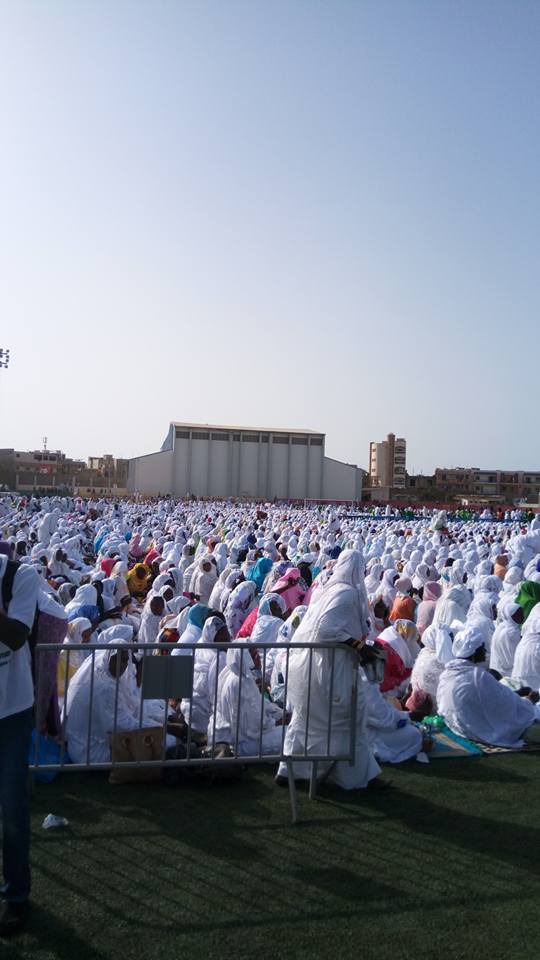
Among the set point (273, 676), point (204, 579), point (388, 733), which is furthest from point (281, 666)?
point (204, 579)

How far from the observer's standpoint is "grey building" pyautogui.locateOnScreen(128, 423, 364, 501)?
6462 cm

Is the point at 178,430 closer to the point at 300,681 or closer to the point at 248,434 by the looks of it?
the point at 248,434

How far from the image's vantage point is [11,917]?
125 inches

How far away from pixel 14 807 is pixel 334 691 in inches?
84.0

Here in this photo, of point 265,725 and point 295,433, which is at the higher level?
point 295,433

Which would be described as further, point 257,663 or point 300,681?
point 257,663

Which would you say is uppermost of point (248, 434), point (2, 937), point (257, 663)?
point (248, 434)

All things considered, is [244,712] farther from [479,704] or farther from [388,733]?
[479,704]

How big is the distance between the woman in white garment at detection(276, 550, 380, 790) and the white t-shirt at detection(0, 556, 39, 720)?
1.93m

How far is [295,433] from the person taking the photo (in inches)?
2635

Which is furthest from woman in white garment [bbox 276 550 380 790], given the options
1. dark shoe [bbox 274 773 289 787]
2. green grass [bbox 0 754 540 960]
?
green grass [bbox 0 754 540 960]

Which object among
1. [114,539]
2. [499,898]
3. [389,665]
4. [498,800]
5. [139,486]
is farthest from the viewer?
[139,486]

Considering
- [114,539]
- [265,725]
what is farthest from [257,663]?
[114,539]

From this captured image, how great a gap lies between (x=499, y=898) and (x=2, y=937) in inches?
81.3
